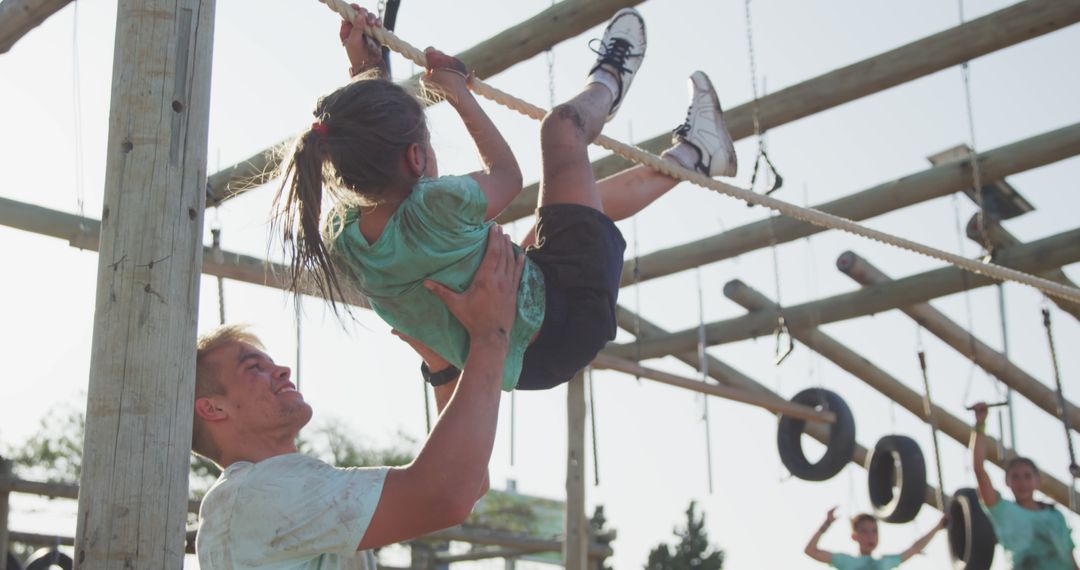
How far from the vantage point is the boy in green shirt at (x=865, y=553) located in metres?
7.19

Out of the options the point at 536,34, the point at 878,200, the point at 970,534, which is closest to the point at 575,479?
the point at 970,534

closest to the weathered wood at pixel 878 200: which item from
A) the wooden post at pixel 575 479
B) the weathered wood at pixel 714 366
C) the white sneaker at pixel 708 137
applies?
the weathered wood at pixel 714 366

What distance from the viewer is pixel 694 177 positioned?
3904 millimetres

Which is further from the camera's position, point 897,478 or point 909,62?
point 897,478

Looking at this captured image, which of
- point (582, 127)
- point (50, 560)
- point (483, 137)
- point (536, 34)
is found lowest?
point (50, 560)

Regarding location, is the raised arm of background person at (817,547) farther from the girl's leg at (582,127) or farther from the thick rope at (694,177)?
the girl's leg at (582,127)

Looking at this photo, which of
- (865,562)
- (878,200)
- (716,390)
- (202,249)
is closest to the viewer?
(202,249)

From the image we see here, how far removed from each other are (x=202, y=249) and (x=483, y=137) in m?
0.74

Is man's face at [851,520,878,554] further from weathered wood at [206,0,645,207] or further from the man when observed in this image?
the man

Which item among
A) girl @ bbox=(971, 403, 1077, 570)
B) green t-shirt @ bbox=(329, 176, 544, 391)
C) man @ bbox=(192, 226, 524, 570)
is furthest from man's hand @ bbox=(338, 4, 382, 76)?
girl @ bbox=(971, 403, 1077, 570)

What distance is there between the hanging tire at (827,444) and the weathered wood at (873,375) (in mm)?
247

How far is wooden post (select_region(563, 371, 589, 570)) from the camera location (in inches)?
305

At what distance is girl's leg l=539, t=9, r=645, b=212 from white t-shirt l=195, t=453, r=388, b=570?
103 cm

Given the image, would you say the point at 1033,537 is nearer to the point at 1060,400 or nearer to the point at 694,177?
the point at 1060,400
